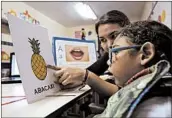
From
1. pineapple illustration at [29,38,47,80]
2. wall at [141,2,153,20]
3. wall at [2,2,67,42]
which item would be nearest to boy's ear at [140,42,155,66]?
pineapple illustration at [29,38,47,80]

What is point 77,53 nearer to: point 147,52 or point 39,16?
point 147,52

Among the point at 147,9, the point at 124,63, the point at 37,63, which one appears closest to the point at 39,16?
the point at 147,9

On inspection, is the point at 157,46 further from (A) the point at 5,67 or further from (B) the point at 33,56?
(A) the point at 5,67

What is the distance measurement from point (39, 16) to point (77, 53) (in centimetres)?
401

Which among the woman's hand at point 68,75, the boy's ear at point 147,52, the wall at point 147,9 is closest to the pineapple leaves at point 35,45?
the woman's hand at point 68,75

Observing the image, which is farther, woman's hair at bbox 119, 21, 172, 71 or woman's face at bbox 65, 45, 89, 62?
woman's face at bbox 65, 45, 89, 62

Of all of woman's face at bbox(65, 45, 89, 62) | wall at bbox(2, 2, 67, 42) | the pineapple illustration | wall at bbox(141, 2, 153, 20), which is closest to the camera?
the pineapple illustration

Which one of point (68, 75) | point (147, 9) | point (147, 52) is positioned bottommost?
point (68, 75)

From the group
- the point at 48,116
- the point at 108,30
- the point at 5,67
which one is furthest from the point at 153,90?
the point at 5,67

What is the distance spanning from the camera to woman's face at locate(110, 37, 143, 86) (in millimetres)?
619

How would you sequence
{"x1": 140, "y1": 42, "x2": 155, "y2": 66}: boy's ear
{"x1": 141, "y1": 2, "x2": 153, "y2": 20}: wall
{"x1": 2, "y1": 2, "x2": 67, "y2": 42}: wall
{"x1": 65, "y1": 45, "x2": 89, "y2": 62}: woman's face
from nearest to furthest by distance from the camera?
1. {"x1": 140, "y1": 42, "x2": 155, "y2": 66}: boy's ear
2. {"x1": 65, "y1": 45, "x2": 89, "y2": 62}: woman's face
3. {"x1": 2, "y1": 2, "x2": 67, "y2": 42}: wall
4. {"x1": 141, "y1": 2, "x2": 153, "y2": 20}: wall

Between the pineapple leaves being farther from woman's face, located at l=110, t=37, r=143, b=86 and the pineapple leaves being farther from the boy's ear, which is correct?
the boy's ear

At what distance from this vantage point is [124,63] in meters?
0.64

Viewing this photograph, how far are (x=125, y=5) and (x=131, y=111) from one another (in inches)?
188
